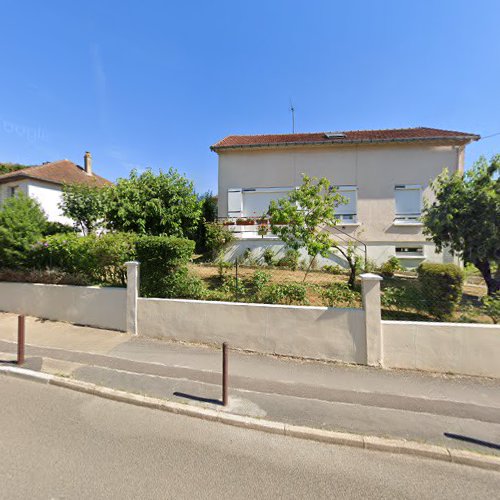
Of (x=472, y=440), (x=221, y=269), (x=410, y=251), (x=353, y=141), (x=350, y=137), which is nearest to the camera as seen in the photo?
(x=472, y=440)

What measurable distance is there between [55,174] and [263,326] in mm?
18682

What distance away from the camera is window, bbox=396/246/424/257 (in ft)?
41.5

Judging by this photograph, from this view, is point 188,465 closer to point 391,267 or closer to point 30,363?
point 30,363

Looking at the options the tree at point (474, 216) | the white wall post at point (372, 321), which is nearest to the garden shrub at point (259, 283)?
the white wall post at point (372, 321)

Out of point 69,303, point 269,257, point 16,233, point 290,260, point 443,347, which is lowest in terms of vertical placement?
point 443,347

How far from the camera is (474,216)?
20.9 feet

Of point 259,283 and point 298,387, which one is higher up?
point 259,283

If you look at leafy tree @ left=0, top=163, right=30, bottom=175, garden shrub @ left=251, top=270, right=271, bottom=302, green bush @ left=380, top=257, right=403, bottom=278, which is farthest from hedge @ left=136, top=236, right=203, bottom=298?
leafy tree @ left=0, top=163, right=30, bottom=175

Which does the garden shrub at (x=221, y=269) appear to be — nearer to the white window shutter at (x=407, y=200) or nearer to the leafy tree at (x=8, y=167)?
the white window shutter at (x=407, y=200)

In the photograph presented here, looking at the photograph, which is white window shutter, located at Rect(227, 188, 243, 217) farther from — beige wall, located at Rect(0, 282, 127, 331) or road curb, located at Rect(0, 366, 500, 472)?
road curb, located at Rect(0, 366, 500, 472)

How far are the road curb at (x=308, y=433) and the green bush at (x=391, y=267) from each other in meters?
8.01

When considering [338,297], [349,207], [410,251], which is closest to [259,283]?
[338,297]

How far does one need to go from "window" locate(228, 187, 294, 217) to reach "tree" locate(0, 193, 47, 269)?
8.24 meters

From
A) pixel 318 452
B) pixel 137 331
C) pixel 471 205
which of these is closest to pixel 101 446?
pixel 318 452
